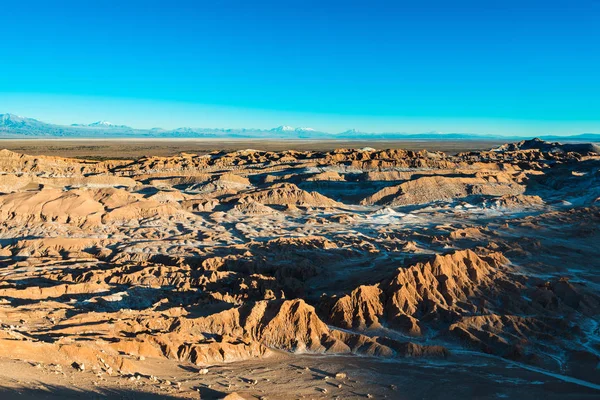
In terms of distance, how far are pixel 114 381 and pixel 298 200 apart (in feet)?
155

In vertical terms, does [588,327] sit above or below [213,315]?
below

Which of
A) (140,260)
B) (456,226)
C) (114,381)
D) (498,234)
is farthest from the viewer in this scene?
Answer: (456,226)

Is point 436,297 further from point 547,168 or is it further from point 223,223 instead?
point 547,168

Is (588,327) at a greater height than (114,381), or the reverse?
(114,381)

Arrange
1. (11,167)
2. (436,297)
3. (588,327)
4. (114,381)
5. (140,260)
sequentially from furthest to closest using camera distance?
1. (11,167)
2. (140,260)
3. (436,297)
4. (588,327)
5. (114,381)

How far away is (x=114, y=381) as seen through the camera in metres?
12.9

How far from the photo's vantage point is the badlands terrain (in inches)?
607

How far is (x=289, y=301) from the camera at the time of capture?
69.1 ft

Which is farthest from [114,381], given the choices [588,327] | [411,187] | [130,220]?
[411,187]

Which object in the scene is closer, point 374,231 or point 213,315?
point 213,315

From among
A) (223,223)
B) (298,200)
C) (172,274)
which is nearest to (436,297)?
(172,274)

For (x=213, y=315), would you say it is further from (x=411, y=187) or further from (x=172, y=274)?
(x=411, y=187)

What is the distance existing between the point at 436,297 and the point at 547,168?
234 feet

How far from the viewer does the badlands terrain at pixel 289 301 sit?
50.6 ft
